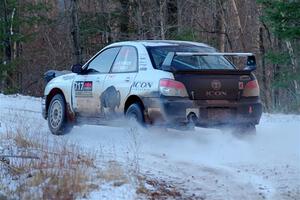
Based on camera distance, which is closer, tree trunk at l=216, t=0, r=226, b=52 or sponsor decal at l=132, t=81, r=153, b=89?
sponsor decal at l=132, t=81, r=153, b=89

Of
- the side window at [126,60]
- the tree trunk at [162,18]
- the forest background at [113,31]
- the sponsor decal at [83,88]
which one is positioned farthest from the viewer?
the forest background at [113,31]

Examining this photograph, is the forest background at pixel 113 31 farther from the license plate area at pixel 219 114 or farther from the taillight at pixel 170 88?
the taillight at pixel 170 88

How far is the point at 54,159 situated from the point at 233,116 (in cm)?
343

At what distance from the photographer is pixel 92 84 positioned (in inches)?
453

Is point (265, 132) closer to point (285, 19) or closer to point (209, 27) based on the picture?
point (285, 19)

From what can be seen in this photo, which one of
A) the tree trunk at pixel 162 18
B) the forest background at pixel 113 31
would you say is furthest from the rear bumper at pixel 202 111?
the tree trunk at pixel 162 18

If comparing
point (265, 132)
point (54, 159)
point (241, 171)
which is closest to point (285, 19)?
point (265, 132)

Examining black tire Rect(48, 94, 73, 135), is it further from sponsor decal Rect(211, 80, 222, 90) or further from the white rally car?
sponsor decal Rect(211, 80, 222, 90)

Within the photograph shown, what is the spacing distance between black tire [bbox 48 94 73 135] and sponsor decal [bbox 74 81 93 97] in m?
0.47

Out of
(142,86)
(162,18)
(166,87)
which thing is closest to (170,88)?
(166,87)

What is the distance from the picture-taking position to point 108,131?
485 inches

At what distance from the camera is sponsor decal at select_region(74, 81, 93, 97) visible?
11.6 meters

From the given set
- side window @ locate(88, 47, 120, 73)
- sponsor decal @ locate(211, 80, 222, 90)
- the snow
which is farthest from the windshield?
the snow

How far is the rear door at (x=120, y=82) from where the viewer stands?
35.4 ft
